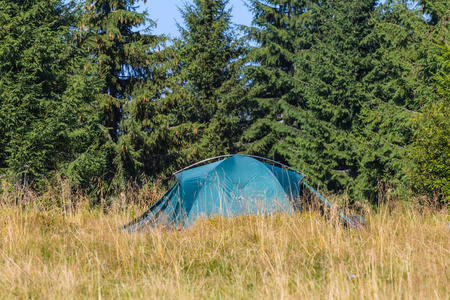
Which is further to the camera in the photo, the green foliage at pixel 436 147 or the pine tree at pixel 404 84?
the pine tree at pixel 404 84

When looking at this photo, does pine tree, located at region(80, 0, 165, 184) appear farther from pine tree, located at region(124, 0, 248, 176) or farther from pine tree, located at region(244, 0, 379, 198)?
pine tree, located at region(244, 0, 379, 198)

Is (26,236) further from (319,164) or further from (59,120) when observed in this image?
(319,164)

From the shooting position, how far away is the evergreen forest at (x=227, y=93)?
10328 millimetres

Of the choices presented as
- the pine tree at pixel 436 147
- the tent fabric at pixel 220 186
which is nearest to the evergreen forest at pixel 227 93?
the pine tree at pixel 436 147

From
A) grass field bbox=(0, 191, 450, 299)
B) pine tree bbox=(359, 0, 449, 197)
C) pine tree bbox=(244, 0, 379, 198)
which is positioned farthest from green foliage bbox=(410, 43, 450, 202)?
pine tree bbox=(244, 0, 379, 198)

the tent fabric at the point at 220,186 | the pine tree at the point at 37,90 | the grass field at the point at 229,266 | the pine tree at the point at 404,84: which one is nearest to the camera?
the grass field at the point at 229,266

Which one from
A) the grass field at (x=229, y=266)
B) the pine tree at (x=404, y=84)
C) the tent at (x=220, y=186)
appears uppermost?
the pine tree at (x=404, y=84)

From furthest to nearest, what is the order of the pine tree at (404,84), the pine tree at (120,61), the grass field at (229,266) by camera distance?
the pine tree at (120,61), the pine tree at (404,84), the grass field at (229,266)

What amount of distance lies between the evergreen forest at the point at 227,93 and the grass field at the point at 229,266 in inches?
96.9

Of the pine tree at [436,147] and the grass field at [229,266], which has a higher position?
the pine tree at [436,147]

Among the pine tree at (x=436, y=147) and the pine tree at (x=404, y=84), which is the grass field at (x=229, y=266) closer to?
the pine tree at (x=436, y=147)

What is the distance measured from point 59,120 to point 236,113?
1106 cm

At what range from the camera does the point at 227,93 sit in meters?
19.6

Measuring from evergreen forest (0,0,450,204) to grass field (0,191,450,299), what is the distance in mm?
2460
